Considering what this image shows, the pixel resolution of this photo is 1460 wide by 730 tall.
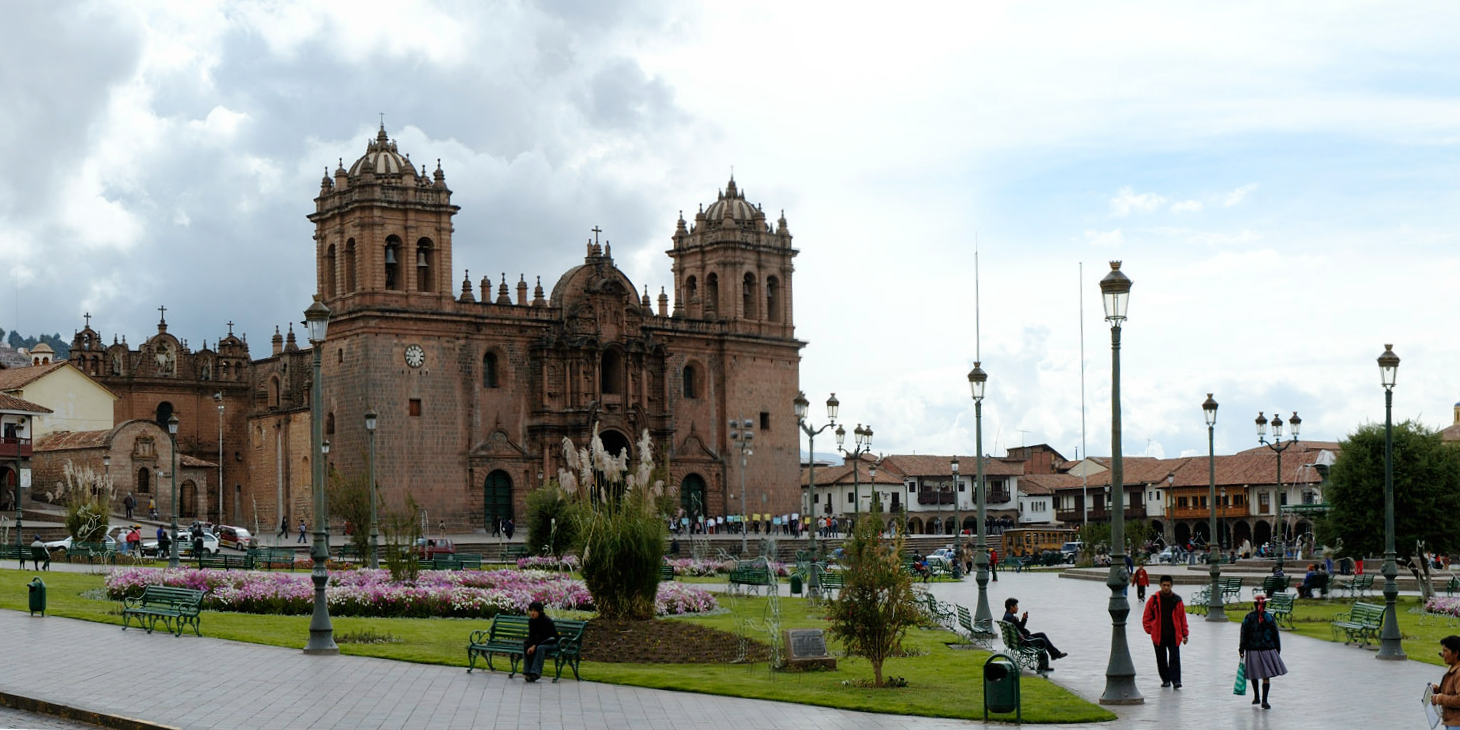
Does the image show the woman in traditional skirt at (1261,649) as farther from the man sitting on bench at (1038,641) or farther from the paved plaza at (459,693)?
the man sitting on bench at (1038,641)

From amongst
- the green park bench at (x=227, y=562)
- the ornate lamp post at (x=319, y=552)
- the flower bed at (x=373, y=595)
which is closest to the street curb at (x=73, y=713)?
the ornate lamp post at (x=319, y=552)

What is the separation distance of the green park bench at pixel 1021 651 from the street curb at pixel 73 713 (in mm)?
10383

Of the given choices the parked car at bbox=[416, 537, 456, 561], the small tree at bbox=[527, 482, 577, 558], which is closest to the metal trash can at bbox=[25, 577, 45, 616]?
the parked car at bbox=[416, 537, 456, 561]

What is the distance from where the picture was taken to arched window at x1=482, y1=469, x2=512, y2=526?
6425cm

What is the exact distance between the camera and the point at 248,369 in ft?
241

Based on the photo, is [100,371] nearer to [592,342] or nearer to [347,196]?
[347,196]

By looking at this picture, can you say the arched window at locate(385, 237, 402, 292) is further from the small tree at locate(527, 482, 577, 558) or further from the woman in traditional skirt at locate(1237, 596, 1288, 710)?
the woman in traditional skirt at locate(1237, 596, 1288, 710)

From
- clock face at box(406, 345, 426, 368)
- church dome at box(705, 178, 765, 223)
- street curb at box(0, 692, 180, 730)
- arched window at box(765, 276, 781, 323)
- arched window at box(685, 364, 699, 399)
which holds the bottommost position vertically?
street curb at box(0, 692, 180, 730)

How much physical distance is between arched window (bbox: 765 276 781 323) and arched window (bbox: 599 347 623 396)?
1042 cm

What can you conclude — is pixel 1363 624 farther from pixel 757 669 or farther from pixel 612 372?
pixel 612 372

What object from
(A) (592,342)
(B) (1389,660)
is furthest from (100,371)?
(B) (1389,660)

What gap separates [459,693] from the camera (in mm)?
17984

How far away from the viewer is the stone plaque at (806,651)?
68.4ft

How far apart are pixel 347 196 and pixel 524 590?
36.4m
